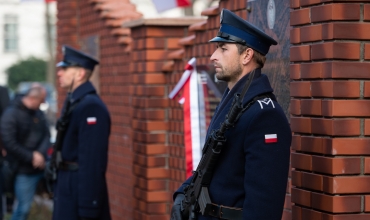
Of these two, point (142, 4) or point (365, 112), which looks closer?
point (365, 112)

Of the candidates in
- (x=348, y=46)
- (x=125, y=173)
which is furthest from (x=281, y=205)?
(x=125, y=173)

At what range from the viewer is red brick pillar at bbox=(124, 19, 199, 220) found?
6.56 metres

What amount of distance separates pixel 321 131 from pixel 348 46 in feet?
1.41

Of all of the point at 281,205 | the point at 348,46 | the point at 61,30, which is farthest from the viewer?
the point at 61,30

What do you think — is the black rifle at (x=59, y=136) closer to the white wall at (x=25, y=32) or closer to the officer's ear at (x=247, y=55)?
the officer's ear at (x=247, y=55)

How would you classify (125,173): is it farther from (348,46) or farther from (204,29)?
(348,46)

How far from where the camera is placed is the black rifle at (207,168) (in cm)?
341

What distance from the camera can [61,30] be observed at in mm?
10453

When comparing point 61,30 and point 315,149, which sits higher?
point 61,30

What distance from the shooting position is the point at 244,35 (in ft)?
11.7

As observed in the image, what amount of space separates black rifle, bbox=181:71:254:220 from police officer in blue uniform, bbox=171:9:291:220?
0.02 m

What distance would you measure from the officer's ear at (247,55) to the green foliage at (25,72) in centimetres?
3669

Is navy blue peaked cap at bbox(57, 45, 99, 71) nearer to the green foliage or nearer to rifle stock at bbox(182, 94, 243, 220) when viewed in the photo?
rifle stock at bbox(182, 94, 243, 220)

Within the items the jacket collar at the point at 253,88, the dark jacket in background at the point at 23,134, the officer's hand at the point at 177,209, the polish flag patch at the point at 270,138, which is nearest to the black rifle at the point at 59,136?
the dark jacket in background at the point at 23,134
